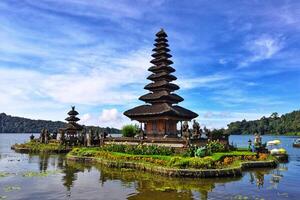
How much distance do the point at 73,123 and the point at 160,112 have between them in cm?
2491

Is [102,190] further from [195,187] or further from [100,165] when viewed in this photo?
[100,165]

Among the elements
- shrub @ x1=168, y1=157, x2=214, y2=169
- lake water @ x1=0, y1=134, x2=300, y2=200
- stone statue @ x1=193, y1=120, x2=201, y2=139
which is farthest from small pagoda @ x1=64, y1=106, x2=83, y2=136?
shrub @ x1=168, y1=157, x2=214, y2=169

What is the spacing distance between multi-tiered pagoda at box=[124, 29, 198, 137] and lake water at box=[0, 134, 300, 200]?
13827 mm

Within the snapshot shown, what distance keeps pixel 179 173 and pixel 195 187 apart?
13.8 ft

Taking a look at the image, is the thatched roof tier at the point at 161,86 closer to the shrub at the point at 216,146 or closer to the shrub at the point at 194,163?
the shrub at the point at 216,146

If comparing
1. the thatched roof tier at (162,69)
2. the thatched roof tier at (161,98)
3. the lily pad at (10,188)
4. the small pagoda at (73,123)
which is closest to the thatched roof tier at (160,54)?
the thatched roof tier at (162,69)

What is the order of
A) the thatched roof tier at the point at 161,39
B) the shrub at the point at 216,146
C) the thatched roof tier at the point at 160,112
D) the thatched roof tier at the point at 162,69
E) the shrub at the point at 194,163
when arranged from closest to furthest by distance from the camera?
1. the shrub at the point at 194,163
2. the shrub at the point at 216,146
3. the thatched roof tier at the point at 160,112
4. the thatched roof tier at the point at 162,69
5. the thatched roof tier at the point at 161,39

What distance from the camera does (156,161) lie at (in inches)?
1302

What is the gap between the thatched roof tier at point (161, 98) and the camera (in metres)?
47.6

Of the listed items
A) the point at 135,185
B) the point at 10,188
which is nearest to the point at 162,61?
the point at 135,185

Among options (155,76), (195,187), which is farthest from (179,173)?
(155,76)

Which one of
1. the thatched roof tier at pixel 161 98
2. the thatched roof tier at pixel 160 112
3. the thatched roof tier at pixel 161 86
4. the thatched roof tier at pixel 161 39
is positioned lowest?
the thatched roof tier at pixel 160 112

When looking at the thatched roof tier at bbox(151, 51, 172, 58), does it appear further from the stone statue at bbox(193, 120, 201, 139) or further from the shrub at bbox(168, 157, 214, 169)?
the shrub at bbox(168, 157, 214, 169)

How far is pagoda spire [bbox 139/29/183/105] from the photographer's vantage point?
159 feet
